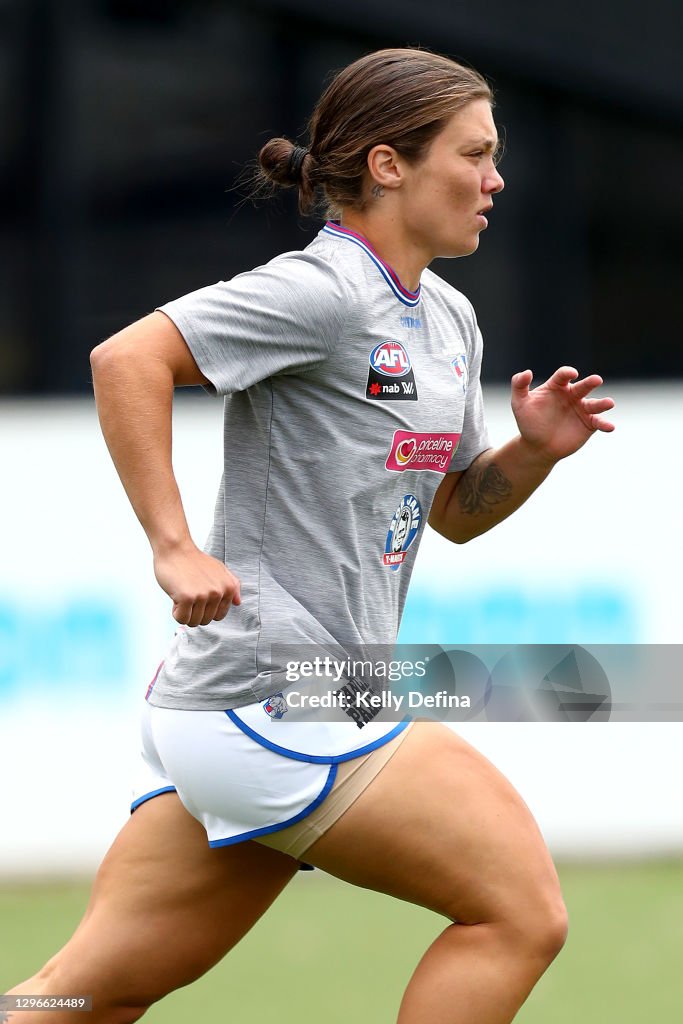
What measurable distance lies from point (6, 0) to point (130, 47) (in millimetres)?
421

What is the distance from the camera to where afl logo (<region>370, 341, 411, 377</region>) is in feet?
7.84

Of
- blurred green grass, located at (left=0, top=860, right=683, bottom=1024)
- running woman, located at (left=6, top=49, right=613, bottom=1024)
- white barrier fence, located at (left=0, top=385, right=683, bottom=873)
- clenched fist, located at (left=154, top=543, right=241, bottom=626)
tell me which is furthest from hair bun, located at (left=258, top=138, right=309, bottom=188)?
white barrier fence, located at (left=0, top=385, right=683, bottom=873)

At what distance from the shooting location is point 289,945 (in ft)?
14.4

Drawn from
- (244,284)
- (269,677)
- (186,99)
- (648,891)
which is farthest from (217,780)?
(186,99)

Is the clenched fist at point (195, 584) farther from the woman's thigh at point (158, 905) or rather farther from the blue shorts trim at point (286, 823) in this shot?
the woman's thigh at point (158, 905)

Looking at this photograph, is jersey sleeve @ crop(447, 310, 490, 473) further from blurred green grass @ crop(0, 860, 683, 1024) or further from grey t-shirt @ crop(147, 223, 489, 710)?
blurred green grass @ crop(0, 860, 683, 1024)

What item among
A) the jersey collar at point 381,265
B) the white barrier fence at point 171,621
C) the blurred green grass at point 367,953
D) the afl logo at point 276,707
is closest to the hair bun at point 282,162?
the jersey collar at point 381,265

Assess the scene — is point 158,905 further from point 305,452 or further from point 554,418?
point 554,418

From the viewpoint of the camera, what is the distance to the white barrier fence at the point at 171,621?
16.8 feet

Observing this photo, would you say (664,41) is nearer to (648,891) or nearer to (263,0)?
(263,0)

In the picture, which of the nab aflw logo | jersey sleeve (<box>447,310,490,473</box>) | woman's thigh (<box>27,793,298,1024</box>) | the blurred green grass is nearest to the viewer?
the nab aflw logo

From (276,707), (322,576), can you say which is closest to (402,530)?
(322,576)

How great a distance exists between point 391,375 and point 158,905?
34.9 inches

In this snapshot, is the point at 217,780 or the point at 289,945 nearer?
the point at 217,780
